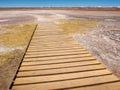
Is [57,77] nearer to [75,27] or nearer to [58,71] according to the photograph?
[58,71]

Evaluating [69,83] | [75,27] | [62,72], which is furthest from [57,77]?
[75,27]

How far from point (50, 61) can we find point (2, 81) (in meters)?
1.65

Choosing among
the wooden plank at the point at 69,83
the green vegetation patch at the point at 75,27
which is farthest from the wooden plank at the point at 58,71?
the green vegetation patch at the point at 75,27

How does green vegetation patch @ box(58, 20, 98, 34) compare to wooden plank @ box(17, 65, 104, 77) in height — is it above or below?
below

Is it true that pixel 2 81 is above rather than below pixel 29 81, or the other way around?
below

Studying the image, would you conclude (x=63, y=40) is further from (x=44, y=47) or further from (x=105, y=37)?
(x=105, y=37)

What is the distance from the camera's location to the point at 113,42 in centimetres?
1024

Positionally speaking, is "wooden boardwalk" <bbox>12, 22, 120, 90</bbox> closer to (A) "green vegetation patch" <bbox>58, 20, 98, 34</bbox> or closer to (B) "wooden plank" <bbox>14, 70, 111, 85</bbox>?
(B) "wooden plank" <bbox>14, 70, 111, 85</bbox>

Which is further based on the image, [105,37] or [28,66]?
[105,37]

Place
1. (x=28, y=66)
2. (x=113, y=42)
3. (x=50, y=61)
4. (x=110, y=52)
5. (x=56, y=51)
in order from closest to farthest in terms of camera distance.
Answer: (x=28, y=66)
(x=50, y=61)
(x=56, y=51)
(x=110, y=52)
(x=113, y=42)

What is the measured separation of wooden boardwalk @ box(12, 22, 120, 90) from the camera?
13.7ft

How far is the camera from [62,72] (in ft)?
15.9

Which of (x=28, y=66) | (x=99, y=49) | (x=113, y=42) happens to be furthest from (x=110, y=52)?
(x=28, y=66)

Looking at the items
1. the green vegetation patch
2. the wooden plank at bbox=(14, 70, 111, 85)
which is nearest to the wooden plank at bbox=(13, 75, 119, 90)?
the wooden plank at bbox=(14, 70, 111, 85)
